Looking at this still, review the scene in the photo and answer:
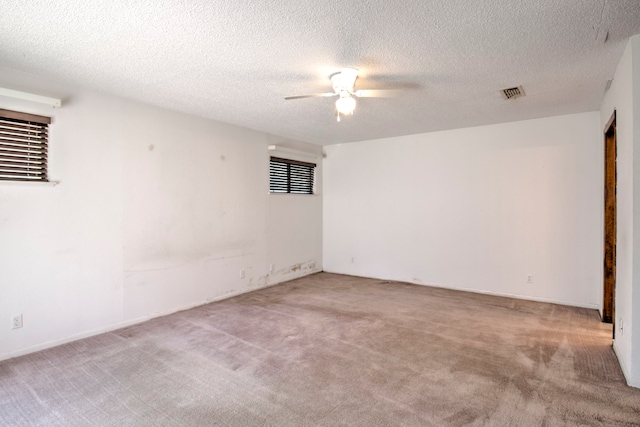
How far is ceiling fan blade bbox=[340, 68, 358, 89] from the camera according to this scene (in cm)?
272

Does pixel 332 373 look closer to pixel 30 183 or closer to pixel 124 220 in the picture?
pixel 124 220

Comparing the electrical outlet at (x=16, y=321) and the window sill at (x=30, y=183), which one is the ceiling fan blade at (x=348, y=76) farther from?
the electrical outlet at (x=16, y=321)

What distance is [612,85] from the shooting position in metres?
3.00

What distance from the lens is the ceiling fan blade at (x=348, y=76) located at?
2.72 meters

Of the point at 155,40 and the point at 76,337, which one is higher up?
the point at 155,40

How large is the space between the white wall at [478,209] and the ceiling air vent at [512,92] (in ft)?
4.13

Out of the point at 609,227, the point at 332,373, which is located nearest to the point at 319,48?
the point at 332,373

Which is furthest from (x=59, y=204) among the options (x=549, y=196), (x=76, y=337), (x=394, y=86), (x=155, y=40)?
(x=549, y=196)

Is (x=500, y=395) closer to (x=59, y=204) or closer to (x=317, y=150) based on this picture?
(x=59, y=204)

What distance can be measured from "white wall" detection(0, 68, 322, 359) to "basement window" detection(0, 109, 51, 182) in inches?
2.8

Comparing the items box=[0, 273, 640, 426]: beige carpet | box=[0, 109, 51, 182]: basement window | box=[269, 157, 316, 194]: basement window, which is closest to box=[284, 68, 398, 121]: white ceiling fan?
box=[0, 273, 640, 426]: beige carpet

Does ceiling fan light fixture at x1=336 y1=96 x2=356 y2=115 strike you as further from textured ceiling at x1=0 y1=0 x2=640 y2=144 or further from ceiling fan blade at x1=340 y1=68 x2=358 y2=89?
textured ceiling at x1=0 y1=0 x2=640 y2=144

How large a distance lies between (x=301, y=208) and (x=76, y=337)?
3.67 metres

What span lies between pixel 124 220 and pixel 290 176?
9.36 ft
